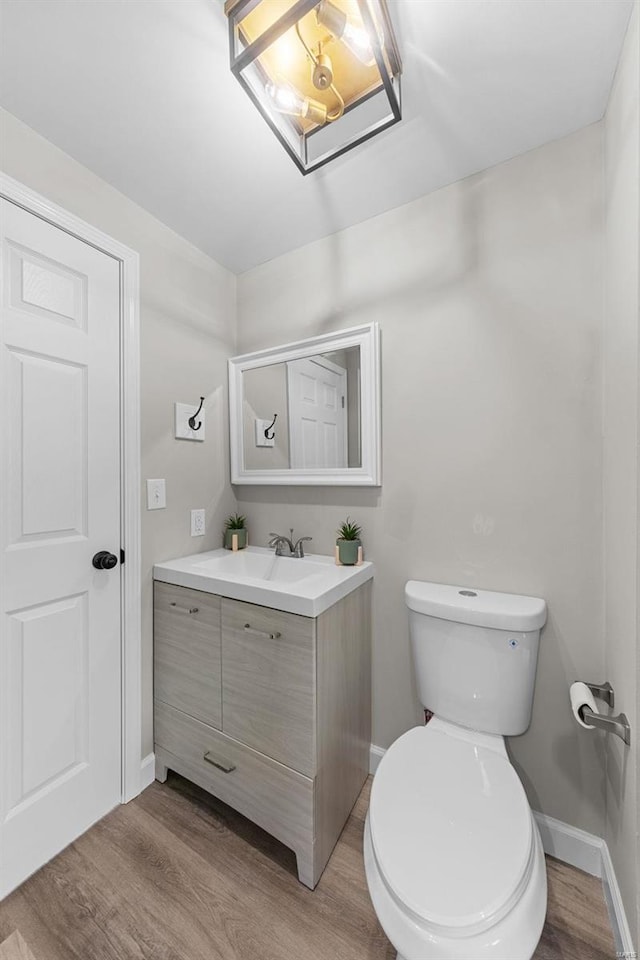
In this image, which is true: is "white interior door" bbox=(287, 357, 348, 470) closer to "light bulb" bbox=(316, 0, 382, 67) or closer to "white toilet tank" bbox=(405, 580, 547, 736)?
"white toilet tank" bbox=(405, 580, 547, 736)

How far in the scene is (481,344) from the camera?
135 cm

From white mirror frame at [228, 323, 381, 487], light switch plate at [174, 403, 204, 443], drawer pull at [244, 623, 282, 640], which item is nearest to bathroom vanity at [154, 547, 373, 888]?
drawer pull at [244, 623, 282, 640]

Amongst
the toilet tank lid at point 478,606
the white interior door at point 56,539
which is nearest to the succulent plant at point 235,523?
the white interior door at point 56,539

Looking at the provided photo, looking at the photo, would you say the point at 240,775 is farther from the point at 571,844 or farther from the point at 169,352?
the point at 169,352

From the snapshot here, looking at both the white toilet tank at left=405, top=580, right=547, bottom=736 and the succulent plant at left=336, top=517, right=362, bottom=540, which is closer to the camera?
the white toilet tank at left=405, top=580, right=547, bottom=736

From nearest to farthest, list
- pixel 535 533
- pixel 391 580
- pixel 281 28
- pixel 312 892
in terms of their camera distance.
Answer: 1. pixel 281 28
2. pixel 312 892
3. pixel 535 533
4. pixel 391 580

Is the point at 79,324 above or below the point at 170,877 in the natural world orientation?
above

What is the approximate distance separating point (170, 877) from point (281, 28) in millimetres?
2267

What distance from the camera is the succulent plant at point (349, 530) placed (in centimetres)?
157

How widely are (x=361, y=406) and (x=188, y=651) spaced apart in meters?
1.20

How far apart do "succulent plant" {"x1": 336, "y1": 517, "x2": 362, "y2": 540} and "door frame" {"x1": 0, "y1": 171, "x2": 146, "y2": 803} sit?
0.83 metres

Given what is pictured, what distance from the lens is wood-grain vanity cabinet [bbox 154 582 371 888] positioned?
115 cm

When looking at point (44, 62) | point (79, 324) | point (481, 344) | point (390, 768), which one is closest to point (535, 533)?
point (481, 344)

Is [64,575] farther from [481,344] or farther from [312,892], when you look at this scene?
[481,344]
